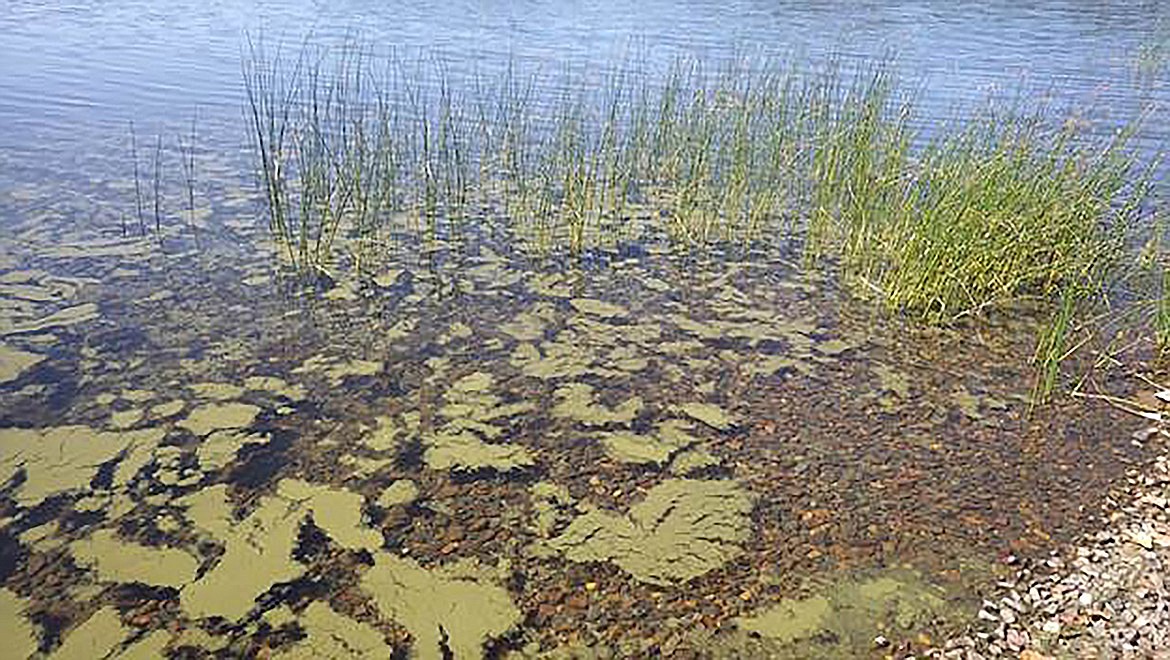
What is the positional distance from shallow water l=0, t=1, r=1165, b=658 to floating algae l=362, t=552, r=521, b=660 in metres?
0.01

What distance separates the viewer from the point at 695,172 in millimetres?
6973

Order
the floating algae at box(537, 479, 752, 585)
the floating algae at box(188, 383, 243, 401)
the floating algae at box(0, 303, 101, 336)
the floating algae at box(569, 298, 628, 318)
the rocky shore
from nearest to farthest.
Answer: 1. the rocky shore
2. the floating algae at box(537, 479, 752, 585)
3. the floating algae at box(188, 383, 243, 401)
4. the floating algae at box(0, 303, 101, 336)
5. the floating algae at box(569, 298, 628, 318)

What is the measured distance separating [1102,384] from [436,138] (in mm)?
5423

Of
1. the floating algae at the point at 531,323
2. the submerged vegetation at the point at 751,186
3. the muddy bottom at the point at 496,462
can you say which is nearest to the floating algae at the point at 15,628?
the muddy bottom at the point at 496,462

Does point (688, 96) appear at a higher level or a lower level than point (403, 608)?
higher

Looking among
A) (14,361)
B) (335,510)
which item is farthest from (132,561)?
(14,361)

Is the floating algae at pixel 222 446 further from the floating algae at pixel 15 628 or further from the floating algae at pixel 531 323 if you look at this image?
the floating algae at pixel 531 323

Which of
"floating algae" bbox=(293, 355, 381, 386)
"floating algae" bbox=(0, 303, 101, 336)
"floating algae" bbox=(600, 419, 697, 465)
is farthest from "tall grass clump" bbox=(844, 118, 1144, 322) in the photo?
"floating algae" bbox=(0, 303, 101, 336)

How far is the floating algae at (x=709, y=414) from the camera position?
417cm

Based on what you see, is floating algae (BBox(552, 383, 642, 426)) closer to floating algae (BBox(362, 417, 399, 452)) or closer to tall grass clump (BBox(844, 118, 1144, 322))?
floating algae (BBox(362, 417, 399, 452))

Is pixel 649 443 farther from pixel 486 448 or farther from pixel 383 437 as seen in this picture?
pixel 383 437

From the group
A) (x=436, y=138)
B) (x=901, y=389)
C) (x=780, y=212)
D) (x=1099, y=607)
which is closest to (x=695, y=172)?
(x=780, y=212)

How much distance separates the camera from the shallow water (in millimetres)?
2938

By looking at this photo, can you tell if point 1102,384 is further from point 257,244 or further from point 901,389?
point 257,244
